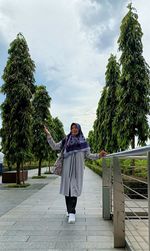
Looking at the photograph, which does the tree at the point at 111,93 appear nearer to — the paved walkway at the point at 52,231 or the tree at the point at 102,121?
the tree at the point at 102,121

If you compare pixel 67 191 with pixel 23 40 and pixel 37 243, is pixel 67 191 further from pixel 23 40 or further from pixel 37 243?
pixel 23 40

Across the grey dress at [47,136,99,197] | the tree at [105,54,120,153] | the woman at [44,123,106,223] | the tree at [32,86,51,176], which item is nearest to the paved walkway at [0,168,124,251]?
the woman at [44,123,106,223]

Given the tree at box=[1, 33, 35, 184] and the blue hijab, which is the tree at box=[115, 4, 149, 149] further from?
the blue hijab

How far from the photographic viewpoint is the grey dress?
20.6ft

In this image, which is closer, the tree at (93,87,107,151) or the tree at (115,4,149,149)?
the tree at (115,4,149,149)

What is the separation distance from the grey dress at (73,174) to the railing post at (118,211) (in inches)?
65.9

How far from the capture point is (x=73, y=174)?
6.38m

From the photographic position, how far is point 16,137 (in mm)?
16609

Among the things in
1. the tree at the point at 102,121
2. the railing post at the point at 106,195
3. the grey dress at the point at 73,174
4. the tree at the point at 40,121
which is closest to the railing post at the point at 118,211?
the grey dress at the point at 73,174

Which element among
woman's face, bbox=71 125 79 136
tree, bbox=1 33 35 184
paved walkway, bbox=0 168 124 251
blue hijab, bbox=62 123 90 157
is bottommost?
paved walkway, bbox=0 168 124 251

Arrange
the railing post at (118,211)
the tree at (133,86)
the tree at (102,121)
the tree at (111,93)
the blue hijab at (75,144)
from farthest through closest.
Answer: the tree at (102,121)
the tree at (111,93)
the tree at (133,86)
the blue hijab at (75,144)
the railing post at (118,211)

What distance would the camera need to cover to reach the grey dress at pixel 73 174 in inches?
248

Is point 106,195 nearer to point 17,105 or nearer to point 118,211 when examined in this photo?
point 118,211

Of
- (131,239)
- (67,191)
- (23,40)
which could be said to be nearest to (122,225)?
(131,239)
